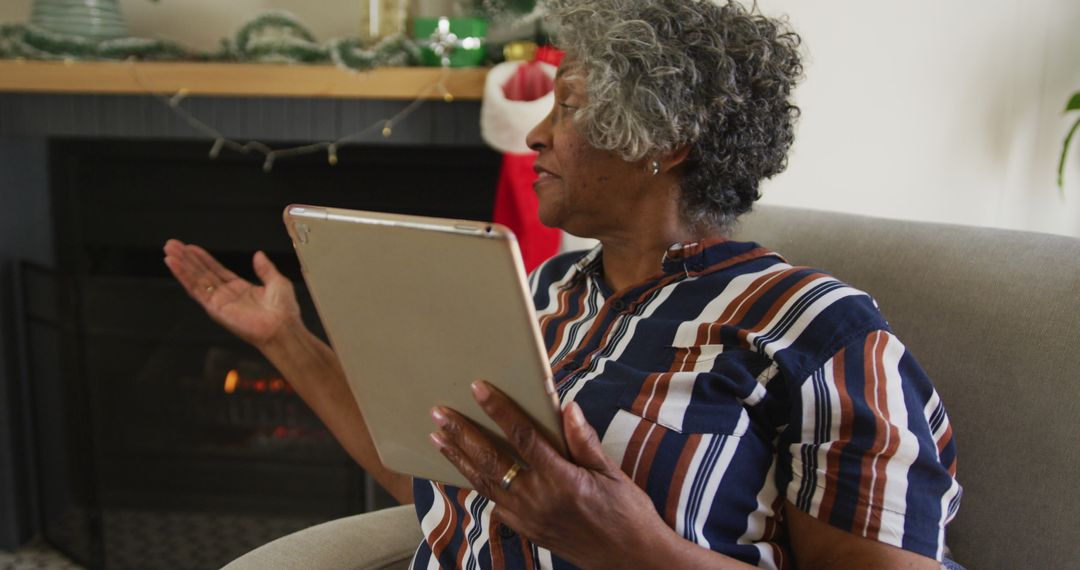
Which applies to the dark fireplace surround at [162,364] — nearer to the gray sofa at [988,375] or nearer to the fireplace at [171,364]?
the fireplace at [171,364]

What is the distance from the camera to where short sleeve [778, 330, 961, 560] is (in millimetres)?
732

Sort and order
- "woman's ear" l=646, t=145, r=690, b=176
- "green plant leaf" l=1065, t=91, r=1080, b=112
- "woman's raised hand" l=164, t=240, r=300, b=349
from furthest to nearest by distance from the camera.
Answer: "green plant leaf" l=1065, t=91, r=1080, b=112 → "woman's raised hand" l=164, t=240, r=300, b=349 → "woman's ear" l=646, t=145, r=690, b=176

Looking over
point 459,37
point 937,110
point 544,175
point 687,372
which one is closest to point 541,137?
point 544,175

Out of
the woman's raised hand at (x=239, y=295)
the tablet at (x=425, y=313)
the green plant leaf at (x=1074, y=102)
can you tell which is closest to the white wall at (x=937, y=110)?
the green plant leaf at (x=1074, y=102)

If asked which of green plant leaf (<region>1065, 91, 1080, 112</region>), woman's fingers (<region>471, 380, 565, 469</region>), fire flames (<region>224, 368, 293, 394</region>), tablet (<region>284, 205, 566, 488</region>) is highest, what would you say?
green plant leaf (<region>1065, 91, 1080, 112</region>)

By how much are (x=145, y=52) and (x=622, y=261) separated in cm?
128

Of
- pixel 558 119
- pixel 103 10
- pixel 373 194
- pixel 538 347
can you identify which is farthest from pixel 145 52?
pixel 538 347

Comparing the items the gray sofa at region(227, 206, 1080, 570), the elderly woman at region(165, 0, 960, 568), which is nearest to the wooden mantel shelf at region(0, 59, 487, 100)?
the elderly woman at region(165, 0, 960, 568)

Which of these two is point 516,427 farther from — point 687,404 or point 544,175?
point 544,175

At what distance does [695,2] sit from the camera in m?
0.94

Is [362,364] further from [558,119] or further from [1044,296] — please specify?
[1044,296]

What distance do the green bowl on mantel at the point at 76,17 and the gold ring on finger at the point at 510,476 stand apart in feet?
5.06

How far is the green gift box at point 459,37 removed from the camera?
174 centimetres

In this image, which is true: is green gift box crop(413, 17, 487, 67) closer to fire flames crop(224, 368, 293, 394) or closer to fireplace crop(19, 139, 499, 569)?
fireplace crop(19, 139, 499, 569)
